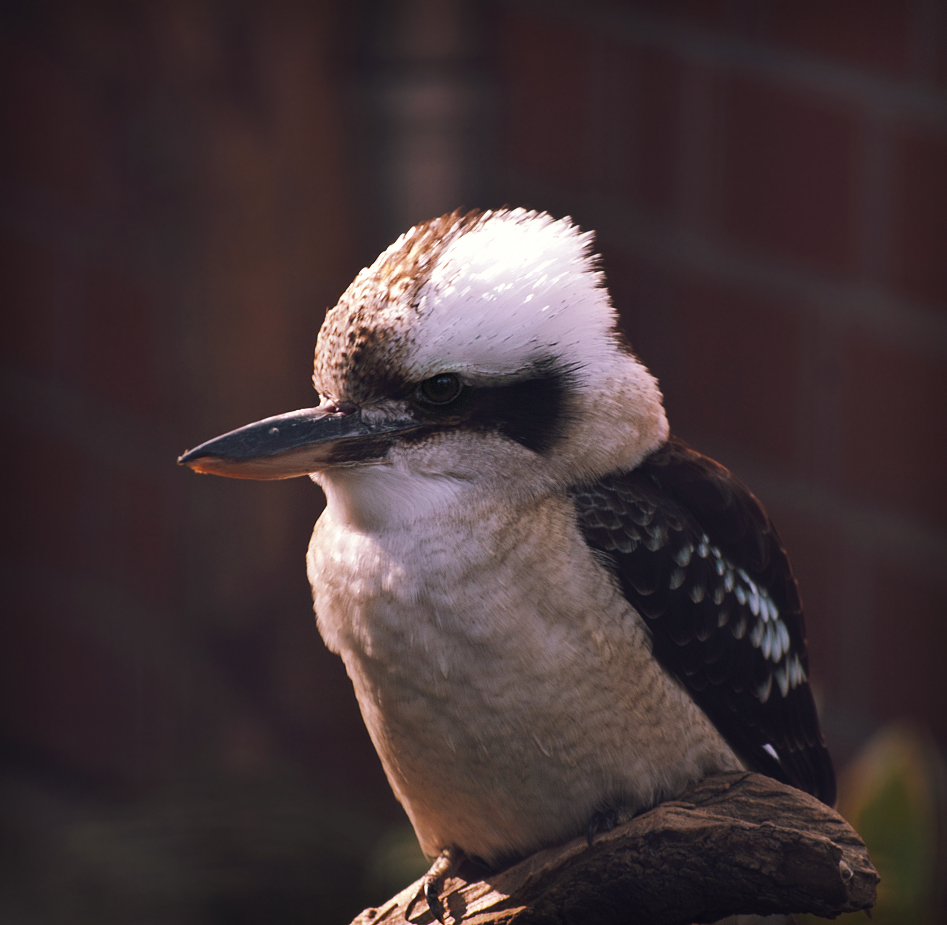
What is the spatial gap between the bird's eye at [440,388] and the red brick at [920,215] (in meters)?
1.67

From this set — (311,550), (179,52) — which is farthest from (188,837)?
(179,52)

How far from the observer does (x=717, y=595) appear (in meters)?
1.21

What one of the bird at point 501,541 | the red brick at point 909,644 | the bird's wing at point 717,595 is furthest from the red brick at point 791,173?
the bird at point 501,541

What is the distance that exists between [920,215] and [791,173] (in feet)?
0.92

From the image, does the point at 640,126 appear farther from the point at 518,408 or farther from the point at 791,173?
the point at 518,408

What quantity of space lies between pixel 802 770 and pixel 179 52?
159 centimetres

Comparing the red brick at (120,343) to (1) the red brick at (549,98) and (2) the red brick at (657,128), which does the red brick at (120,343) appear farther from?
(2) the red brick at (657,128)

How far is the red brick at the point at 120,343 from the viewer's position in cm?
287

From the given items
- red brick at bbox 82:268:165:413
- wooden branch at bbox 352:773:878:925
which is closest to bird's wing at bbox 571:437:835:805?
wooden branch at bbox 352:773:878:925

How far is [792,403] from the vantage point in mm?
2506

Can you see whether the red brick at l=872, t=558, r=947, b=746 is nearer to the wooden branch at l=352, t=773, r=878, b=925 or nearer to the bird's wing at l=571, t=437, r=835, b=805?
the bird's wing at l=571, t=437, r=835, b=805

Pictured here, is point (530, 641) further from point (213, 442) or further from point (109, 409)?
point (109, 409)

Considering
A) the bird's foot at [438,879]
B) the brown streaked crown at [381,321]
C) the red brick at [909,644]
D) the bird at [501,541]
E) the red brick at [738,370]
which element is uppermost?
the brown streaked crown at [381,321]

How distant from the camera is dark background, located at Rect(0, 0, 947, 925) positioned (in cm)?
220
